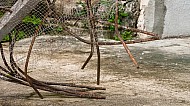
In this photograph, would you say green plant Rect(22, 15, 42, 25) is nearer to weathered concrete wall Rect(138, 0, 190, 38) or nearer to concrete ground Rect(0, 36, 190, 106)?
concrete ground Rect(0, 36, 190, 106)

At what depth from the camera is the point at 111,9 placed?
11.2ft

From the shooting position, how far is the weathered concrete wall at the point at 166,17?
20.4 feet

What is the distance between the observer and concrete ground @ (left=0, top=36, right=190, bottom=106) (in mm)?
2920

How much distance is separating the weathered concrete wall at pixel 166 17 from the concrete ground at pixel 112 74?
3.12 ft

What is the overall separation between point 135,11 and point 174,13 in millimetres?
562

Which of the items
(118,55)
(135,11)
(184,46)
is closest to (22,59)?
(118,55)

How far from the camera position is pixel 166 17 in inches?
247

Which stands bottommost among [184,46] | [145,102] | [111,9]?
[184,46]

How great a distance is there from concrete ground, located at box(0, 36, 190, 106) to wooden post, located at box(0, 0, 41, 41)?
0.49 meters

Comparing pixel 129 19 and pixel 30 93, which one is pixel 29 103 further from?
pixel 129 19

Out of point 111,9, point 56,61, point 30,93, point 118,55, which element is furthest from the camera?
point 118,55

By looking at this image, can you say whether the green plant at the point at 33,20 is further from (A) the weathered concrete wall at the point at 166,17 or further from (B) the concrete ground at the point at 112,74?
(A) the weathered concrete wall at the point at 166,17

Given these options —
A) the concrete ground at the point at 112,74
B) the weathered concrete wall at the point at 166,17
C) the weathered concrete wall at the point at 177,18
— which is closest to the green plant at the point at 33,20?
the concrete ground at the point at 112,74

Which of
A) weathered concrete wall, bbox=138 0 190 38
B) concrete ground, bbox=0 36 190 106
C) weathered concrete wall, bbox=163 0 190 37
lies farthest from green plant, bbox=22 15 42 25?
weathered concrete wall, bbox=163 0 190 37
